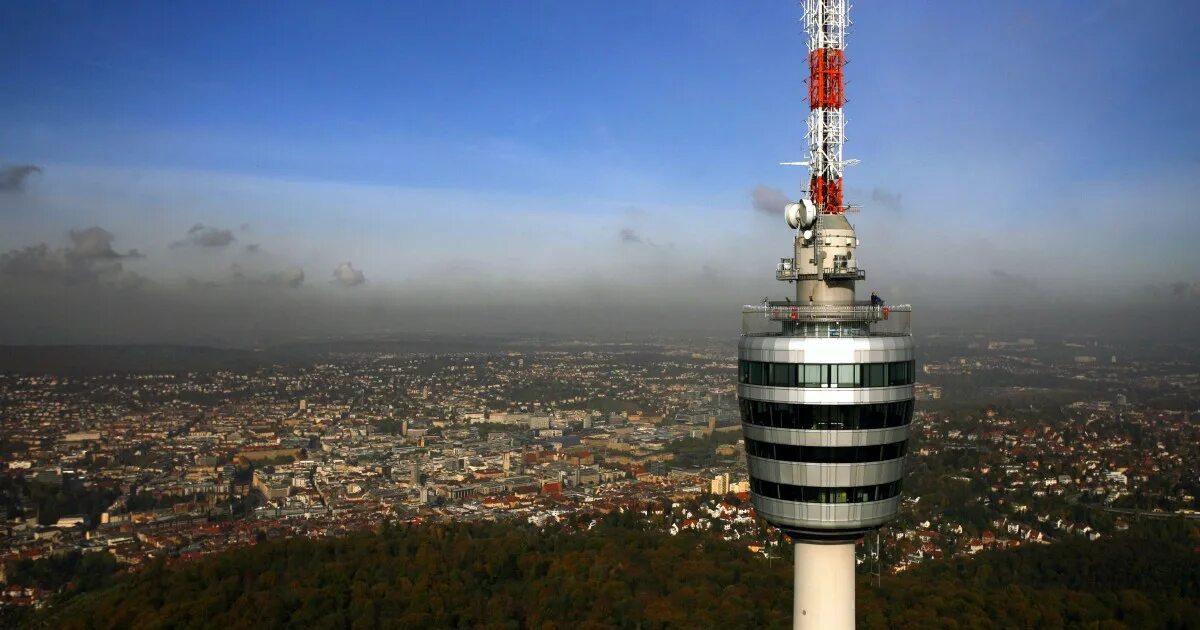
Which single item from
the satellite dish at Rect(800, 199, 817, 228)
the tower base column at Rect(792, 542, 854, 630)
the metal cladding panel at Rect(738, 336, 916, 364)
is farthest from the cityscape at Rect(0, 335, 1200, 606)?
the satellite dish at Rect(800, 199, 817, 228)

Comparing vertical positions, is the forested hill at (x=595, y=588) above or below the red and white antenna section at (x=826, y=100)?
below

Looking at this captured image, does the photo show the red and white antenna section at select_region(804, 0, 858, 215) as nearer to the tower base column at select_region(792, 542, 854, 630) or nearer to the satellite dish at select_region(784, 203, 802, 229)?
the satellite dish at select_region(784, 203, 802, 229)

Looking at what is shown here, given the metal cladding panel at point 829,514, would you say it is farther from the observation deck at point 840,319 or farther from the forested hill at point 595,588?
the forested hill at point 595,588

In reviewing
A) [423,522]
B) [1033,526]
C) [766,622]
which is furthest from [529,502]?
[766,622]

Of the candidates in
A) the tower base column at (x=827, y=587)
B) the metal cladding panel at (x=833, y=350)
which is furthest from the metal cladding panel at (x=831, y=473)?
the metal cladding panel at (x=833, y=350)

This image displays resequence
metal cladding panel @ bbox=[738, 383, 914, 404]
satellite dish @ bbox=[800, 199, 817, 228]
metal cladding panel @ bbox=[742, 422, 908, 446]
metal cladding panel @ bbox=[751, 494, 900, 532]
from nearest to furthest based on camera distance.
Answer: metal cladding panel @ bbox=[738, 383, 914, 404], metal cladding panel @ bbox=[742, 422, 908, 446], metal cladding panel @ bbox=[751, 494, 900, 532], satellite dish @ bbox=[800, 199, 817, 228]

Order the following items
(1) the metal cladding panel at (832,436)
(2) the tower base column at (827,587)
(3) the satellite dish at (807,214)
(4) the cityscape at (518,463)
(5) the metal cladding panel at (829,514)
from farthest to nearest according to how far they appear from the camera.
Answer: (4) the cityscape at (518,463) → (2) the tower base column at (827,587) → (3) the satellite dish at (807,214) → (5) the metal cladding panel at (829,514) → (1) the metal cladding panel at (832,436)

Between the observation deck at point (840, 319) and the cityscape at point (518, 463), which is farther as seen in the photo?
the cityscape at point (518, 463)

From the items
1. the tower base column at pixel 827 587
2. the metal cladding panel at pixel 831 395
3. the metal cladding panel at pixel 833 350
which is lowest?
the tower base column at pixel 827 587
